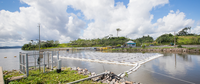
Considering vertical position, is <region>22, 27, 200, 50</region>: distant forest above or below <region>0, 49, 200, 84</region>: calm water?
above

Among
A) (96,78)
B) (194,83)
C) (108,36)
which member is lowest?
(194,83)

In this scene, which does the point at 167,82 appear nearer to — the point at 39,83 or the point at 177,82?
the point at 177,82

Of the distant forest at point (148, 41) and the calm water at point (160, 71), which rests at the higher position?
the distant forest at point (148, 41)

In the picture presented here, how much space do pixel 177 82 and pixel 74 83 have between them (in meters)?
5.33

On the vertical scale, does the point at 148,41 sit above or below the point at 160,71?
above

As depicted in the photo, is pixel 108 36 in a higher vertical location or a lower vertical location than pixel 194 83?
higher

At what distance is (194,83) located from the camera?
5398mm

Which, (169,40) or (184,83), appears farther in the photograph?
(169,40)

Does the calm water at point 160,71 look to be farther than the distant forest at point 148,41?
No

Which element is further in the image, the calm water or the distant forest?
the distant forest

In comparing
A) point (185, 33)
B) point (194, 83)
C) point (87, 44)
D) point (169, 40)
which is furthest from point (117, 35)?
point (194, 83)

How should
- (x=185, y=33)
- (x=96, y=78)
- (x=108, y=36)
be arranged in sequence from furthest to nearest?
(x=108, y=36) → (x=185, y=33) → (x=96, y=78)

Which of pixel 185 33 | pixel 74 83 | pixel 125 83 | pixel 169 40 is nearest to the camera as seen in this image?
pixel 74 83

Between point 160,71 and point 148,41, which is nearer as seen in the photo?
point 160,71
